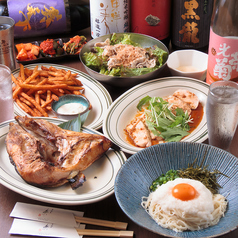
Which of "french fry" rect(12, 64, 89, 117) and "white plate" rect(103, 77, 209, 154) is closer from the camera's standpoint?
"white plate" rect(103, 77, 209, 154)

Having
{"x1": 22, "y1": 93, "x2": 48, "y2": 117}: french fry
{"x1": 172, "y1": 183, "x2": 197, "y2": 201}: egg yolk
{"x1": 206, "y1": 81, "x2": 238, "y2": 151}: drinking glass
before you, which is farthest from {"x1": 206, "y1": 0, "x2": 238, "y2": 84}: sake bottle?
{"x1": 22, "y1": 93, "x2": 48, "y2": 117}: french fry

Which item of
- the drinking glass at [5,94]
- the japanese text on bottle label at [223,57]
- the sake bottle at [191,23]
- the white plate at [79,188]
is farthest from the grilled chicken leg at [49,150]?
the sake bottle at [191,23]

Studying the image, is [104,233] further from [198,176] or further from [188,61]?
[188,61]

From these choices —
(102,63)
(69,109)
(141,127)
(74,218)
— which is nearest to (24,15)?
(102,63)

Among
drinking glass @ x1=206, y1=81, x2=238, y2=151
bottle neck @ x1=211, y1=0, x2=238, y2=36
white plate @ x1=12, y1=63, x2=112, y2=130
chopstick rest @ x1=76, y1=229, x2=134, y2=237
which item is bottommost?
chopstick rest @ x1=76, y1=229, x2=134, y2=237

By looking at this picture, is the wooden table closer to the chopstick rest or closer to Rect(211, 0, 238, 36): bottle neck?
the chopstick rest

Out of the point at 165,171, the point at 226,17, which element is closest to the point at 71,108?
the point at 165,171
